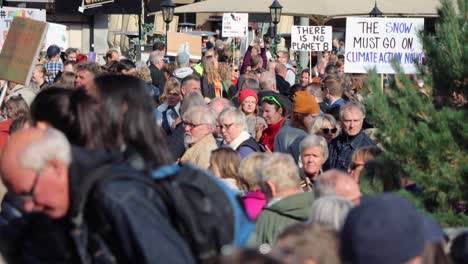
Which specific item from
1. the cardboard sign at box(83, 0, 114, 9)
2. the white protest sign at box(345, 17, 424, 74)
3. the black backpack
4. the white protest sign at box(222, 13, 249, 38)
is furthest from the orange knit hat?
the cardboard sign at box(83, 0, 114, 9)

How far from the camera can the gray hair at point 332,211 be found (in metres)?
4.60

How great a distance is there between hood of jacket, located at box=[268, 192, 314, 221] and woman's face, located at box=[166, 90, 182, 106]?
5811 millimetres

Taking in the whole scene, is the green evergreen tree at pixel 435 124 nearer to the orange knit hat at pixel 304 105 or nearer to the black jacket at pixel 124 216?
the black jacket at pixel 124 216

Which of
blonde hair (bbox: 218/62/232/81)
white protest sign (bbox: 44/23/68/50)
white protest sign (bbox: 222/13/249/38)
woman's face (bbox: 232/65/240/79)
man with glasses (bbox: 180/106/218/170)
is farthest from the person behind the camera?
white protest sign (bbox: 222/13/249/38)

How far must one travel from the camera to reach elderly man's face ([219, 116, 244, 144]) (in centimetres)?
925

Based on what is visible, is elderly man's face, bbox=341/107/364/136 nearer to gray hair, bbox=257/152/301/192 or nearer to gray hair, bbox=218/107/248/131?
gray hair, bbox=218/107/248/131

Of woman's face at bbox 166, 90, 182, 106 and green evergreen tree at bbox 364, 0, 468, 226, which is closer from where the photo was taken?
green evergreen tree at bbox 364, 0, 468, 226

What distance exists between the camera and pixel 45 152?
11.6 feet

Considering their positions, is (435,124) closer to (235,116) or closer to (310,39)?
(235,116)

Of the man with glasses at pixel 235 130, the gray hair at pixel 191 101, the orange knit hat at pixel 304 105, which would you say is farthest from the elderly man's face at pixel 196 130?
the orange knit hat at pixel 304 105

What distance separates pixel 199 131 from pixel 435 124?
13.0 ft

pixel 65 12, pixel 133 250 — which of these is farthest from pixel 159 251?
pixel 65 12

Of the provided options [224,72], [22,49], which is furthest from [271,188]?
[224,72]

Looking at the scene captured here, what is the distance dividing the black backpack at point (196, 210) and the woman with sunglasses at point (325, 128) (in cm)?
599
